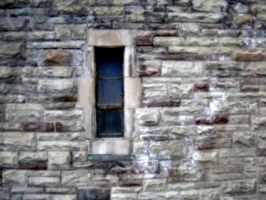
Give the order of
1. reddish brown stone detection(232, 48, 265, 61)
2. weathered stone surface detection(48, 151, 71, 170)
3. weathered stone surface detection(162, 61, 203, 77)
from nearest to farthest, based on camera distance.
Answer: weathered stone surface detection(48, 151, 71, 170), weathered stone surface detection(162, 61, 203, 77), reddish brown stone detection(232, 48, 265, 61)

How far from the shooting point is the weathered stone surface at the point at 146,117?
3.10 m

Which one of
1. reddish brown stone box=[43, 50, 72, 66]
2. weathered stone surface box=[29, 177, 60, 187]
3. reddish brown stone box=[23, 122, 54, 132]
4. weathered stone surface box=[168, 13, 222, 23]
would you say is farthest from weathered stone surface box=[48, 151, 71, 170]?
weathered stone surface box=[168, 13, 222, 23]

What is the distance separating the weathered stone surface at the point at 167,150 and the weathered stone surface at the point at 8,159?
153 cm

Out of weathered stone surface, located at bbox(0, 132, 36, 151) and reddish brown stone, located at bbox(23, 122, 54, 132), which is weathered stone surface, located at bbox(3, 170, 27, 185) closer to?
weathered stone surface, located at bbox(0, 132, 36, 151)

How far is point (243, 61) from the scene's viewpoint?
326 cm

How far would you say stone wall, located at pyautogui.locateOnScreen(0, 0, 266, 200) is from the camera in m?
3.05

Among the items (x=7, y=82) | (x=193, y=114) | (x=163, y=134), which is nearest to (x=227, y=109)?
(x=193, y=114)

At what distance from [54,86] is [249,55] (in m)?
2.35

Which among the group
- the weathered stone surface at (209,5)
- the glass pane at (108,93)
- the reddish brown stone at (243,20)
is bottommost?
the glass pane at (108,93)

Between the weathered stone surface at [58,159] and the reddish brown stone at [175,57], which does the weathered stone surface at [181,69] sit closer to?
the reddish brown stone at [175,57]

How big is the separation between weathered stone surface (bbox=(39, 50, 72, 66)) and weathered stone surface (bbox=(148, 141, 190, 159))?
54.4 inches

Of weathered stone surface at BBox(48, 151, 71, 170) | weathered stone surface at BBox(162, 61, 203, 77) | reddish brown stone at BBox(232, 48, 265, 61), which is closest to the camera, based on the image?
weathered stone surface at BBox(48, 151, 71, 170)

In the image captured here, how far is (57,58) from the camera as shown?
309 centimetres

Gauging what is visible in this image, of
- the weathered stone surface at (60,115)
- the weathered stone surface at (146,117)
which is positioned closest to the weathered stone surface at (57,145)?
the weathered stone surface at (60,115)
